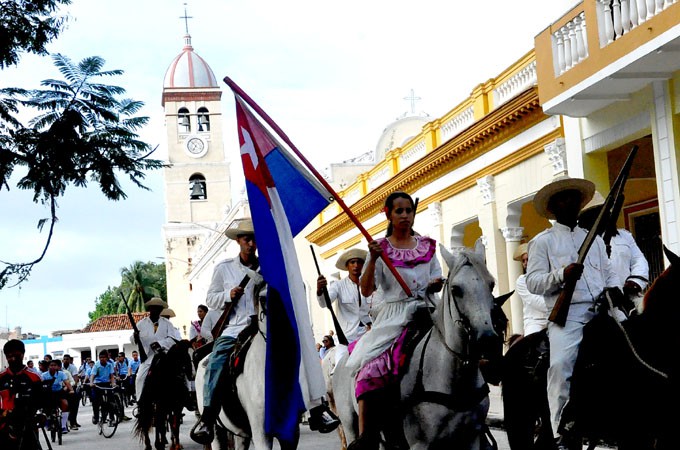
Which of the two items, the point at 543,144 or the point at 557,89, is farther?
the point at 543,144

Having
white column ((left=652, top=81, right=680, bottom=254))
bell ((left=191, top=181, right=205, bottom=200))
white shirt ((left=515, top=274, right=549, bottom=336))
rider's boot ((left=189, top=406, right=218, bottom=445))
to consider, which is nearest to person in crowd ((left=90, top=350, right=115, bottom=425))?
white column ((left=652, top=81, right=680, bottom=254))

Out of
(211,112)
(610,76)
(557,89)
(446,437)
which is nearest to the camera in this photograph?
(446,437)

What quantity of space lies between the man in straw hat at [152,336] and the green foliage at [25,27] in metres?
5.64

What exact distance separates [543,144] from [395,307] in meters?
13.8

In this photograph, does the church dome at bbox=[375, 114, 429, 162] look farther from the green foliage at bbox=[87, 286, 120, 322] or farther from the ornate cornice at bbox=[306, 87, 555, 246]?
the green foliage at bbox=[87, 286, 120, 322]

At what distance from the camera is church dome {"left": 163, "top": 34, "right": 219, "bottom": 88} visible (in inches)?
3366

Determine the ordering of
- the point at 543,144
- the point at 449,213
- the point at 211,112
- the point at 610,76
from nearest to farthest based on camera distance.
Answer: the point at 610,76, the point at 543,144, the point at 449,213, the point at 211,112

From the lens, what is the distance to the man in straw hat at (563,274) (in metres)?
7.15

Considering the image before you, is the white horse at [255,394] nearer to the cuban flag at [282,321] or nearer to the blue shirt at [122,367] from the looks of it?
the cuban flag at [282,321]

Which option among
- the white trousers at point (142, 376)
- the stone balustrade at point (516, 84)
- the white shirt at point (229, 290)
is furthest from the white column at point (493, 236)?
the white shirt at point (229, 290)

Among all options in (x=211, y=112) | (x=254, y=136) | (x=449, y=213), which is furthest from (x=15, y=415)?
(x=211, y=112)

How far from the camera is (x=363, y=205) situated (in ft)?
112

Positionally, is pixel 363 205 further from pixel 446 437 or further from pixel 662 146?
pixel 446 437

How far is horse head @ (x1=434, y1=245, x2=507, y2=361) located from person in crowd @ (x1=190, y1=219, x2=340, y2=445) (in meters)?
2.53
